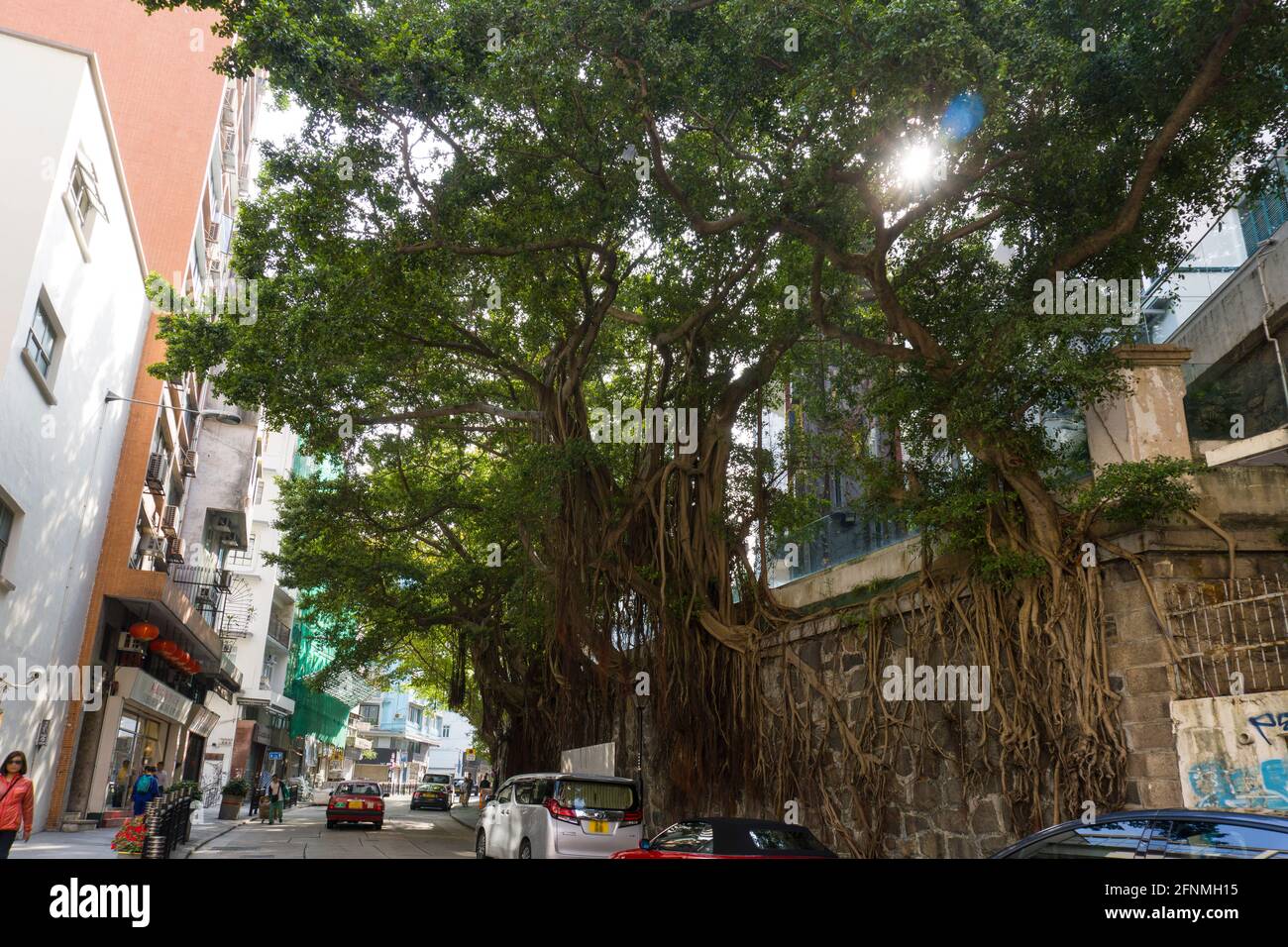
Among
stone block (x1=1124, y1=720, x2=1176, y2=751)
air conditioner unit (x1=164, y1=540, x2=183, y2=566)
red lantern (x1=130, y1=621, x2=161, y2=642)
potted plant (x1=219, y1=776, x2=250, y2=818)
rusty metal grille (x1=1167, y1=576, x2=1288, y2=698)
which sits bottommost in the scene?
potted plant (x1=219, y1=776, x2=250, y2=818)

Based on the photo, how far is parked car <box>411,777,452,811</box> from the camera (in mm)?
39500

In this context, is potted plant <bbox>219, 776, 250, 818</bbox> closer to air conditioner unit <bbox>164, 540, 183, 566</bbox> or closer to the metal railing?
the metal railing

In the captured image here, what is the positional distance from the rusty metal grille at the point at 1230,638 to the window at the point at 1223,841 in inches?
159

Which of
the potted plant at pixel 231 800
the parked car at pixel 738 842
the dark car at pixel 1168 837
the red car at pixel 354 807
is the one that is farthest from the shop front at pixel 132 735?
the dark car at pixel 1168 837

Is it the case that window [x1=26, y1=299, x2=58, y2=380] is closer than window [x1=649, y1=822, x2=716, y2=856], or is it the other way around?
window [x1=649, y1=822, x2=716, y2=856]

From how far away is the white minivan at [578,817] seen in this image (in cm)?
1173

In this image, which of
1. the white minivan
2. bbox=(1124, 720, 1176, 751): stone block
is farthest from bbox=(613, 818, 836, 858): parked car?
the white minivan

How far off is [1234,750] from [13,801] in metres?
9.89

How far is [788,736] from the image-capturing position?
1262 cm

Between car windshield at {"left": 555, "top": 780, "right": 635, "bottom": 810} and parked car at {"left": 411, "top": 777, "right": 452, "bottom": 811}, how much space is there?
98.5ft

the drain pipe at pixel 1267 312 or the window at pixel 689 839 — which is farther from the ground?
the drain pipe at pixel 1267 312

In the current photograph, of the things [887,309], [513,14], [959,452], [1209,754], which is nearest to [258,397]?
[513,14]

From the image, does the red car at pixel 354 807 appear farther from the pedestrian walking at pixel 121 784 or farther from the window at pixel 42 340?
the window at pixel 42 340
